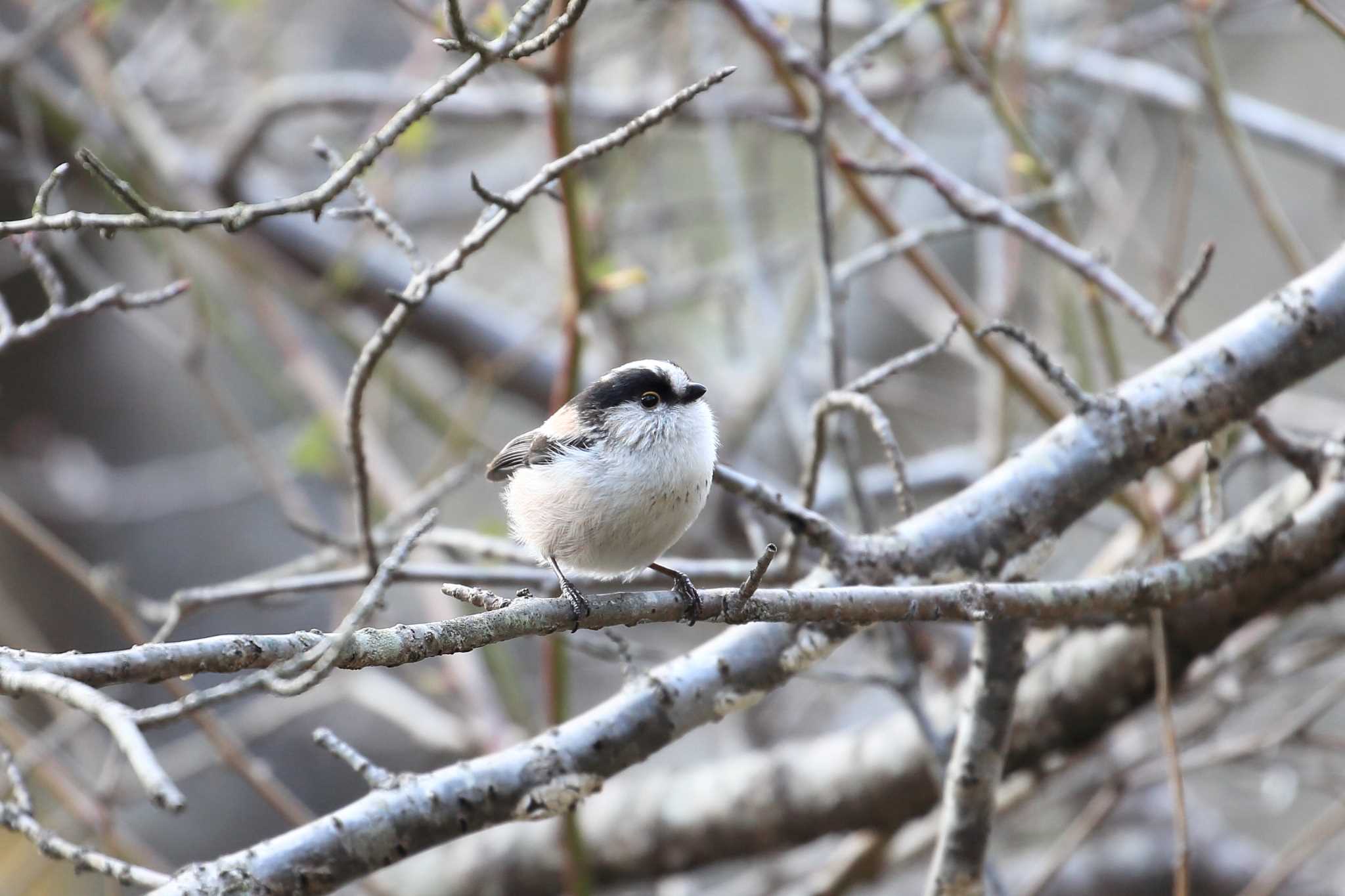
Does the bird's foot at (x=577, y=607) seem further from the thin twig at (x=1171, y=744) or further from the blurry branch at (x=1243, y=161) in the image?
the blurry branch at (x=1243, y=161)

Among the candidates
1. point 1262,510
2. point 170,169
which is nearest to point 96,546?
point 170,169

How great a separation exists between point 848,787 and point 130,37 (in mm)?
4932

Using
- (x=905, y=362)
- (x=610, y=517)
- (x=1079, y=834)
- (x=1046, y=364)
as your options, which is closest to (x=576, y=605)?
(x=610, y=517)

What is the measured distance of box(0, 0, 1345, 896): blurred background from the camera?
2918 millimetres

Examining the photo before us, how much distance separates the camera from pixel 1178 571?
1.80m

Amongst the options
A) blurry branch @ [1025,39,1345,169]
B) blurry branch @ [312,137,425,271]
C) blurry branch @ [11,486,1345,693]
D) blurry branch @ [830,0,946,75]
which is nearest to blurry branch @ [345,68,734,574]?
blurry branch @ [312,137,425,271]

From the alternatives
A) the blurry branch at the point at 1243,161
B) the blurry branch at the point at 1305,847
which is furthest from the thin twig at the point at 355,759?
the blurry branch at the point at 1243,161

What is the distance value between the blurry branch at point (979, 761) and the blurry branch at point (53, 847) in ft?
4.03

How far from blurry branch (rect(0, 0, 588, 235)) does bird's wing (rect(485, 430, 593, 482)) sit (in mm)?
757

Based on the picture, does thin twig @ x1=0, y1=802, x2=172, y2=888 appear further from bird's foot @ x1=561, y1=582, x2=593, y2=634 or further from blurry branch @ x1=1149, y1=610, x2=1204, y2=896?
blurry branch @ x1=1149, y1=610, x2=1204, y2=896

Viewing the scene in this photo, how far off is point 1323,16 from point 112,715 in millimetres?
1958

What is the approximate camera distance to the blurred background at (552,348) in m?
2.92

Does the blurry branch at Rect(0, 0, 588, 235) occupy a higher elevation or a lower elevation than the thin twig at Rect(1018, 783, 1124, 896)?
higher

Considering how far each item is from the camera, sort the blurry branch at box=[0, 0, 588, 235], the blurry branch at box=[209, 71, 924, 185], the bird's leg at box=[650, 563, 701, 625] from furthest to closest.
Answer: the blurry branch at box=[209, 71, 924, 185] < the bird's leg at box=[650, 563, 701, 625] < the blurry branch at box=[0, 0, 588, 235]
